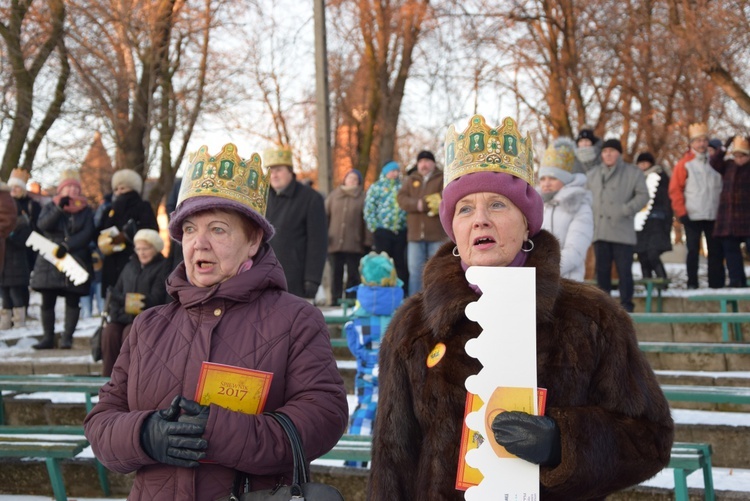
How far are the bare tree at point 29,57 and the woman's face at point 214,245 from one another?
11942 millimetres

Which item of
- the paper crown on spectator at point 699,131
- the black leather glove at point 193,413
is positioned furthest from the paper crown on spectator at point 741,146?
the black leather glove at point 193,413

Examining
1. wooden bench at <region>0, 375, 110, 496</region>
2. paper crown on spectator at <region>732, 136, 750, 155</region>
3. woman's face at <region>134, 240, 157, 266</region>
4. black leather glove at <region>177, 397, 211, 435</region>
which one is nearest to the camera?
black leather glove at <region>177, 397, 211, 435</region>

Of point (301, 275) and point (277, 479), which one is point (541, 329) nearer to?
point (277, 479)

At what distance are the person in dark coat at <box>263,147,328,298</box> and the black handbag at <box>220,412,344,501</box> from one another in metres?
5.19

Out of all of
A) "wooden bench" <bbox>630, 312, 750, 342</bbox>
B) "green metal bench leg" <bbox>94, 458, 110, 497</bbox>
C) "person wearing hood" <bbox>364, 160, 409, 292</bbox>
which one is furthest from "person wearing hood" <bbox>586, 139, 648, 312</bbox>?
"green metal bench leg" <bbox>94, 458, 110, 497</bbox>

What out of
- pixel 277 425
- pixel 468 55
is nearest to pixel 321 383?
pixel 277 425

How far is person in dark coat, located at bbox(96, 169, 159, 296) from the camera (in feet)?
31.6

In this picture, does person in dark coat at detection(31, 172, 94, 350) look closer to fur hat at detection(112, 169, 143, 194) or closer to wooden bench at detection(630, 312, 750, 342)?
fur hat at detection(112, 169, 143, 194)

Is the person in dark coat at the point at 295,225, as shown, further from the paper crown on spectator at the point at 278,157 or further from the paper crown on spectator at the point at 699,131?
the paper crown on spectator at the point at 699,131

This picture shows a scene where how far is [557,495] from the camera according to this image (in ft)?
8.39

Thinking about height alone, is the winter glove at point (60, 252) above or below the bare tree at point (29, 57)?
below

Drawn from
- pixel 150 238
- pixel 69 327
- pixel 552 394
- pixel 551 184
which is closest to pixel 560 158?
pixel 551 184

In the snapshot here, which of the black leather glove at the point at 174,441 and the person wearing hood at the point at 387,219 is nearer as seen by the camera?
the black leather glove at the point at 174,441

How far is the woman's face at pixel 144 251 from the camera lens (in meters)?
7.79
